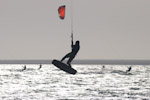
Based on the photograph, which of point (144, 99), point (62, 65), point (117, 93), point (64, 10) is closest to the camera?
point (64, 10)

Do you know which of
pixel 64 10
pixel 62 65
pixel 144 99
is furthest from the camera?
pixel 144 99

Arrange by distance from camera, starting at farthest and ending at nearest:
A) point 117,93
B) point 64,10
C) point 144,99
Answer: point 117,93
point 144,99
point 64,10

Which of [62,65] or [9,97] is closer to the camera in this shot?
[62,65]

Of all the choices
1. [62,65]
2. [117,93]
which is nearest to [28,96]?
[117,93]

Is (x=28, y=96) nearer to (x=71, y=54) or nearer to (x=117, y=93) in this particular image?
(x=117, y=93)

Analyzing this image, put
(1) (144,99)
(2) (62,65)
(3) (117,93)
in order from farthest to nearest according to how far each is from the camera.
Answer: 1. (3) (117,93)
2. (1) (144,99)
3. (2) (62,65)

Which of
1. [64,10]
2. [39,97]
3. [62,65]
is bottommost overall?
[39,97]

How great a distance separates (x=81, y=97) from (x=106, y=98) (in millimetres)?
3497

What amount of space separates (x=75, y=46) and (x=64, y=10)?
2.62 metres

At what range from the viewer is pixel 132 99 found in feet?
184

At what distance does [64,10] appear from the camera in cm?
2872

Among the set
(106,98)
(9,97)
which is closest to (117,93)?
(106,98)

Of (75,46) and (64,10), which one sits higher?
(64,10)

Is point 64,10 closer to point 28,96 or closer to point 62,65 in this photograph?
point 62,65
